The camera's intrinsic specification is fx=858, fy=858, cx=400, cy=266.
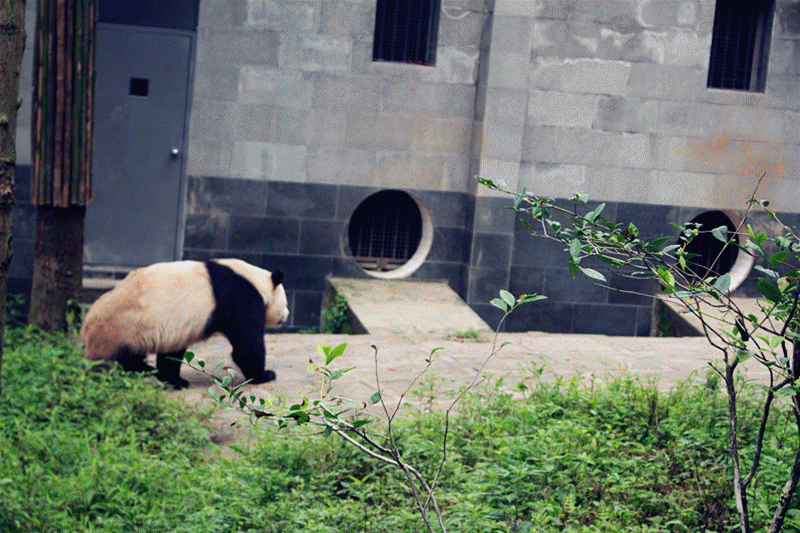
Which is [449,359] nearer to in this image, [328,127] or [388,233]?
[388,233]

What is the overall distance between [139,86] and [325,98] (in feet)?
7.23

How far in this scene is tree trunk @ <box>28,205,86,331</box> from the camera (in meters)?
7.34

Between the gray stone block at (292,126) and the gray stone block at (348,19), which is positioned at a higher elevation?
the gray stone block at (348,19)

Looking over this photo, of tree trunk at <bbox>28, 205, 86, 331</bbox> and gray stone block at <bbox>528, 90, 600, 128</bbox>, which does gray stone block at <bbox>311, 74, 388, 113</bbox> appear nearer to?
gray stone block at <bbox>528, 90, 600, 128</bbox>

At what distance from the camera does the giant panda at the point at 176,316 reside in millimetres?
6273

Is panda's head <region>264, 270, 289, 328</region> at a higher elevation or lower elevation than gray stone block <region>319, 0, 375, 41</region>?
lower

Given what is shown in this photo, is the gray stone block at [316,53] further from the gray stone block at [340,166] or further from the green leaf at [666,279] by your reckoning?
the green leaf at [666,279]

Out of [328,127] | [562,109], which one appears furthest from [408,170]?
[562,109]

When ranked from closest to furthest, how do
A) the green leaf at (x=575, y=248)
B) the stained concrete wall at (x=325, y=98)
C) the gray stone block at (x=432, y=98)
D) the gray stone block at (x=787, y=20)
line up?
the green leaf at (x=575, y=248) → the stained concrete wall at (x=325, y=98) → the gray stone block at (x=432, y=98) → the gray stone block at (x=787, y=20)

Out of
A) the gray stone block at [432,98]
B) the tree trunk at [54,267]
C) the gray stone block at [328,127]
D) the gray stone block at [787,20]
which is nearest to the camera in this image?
the tree trunk at [54,267]

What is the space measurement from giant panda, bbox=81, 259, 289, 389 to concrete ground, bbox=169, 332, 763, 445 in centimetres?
33

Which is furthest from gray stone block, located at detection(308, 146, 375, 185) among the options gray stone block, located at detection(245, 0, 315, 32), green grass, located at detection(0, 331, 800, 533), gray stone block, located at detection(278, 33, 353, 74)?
green grass, located at detection(0, 331, 800, 533)

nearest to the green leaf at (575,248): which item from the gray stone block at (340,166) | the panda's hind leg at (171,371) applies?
the panda's hind leg at (171,371)

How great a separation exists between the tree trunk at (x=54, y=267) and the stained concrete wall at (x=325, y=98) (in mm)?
2444
